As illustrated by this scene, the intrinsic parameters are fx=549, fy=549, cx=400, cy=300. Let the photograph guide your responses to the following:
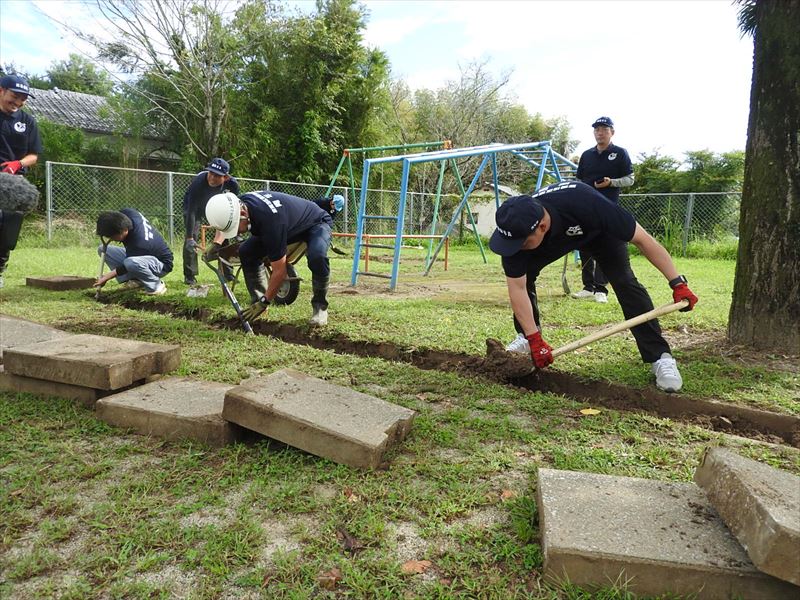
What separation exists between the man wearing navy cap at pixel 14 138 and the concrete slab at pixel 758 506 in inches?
205

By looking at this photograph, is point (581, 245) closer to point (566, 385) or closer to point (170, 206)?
point (566, 385)

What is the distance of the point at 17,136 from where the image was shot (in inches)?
203

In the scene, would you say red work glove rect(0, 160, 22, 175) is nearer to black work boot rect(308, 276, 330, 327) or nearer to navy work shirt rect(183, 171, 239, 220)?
navy work shirt rect(183, 171, 239, 220)

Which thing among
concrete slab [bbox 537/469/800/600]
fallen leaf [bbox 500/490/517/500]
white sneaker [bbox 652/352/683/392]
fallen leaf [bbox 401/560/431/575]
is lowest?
fallen leaf [bbox 401/560/431/575]

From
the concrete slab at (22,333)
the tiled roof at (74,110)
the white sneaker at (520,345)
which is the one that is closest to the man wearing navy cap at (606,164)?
the white sneaker at (520,345)

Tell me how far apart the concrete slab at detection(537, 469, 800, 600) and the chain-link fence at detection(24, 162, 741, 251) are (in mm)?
8580

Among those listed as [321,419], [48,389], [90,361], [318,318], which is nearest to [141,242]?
[318,318]

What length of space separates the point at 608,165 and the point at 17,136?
5.92 m

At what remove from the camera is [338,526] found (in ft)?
6.17

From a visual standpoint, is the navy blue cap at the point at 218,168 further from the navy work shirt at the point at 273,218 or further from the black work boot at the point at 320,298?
the black work boot at the point at 320,298

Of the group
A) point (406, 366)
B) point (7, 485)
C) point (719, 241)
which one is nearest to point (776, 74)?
point (406, 366)

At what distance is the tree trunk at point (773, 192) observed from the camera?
3738mm

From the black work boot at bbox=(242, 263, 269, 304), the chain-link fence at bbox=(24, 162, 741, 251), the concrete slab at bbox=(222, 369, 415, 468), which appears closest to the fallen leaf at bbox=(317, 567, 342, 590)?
the concrete slab at bbox=(222, 369, 415, 468)

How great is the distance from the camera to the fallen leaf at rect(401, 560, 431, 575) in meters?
1.67
